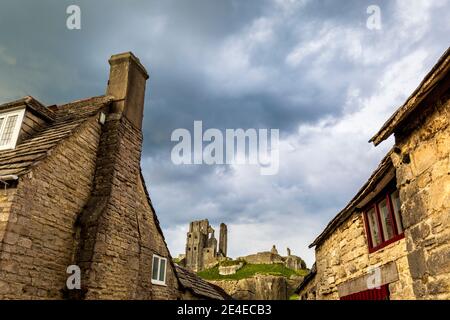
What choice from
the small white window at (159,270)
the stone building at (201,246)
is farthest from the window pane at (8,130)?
the stone building at (201,246)

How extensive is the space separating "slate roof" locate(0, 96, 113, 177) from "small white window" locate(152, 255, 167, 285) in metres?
5.66

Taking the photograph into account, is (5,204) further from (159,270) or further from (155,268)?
(159,270)

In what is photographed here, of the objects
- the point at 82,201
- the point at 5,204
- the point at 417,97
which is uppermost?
the point at 82,201

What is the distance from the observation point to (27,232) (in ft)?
26.5

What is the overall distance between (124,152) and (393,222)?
842 centimetres

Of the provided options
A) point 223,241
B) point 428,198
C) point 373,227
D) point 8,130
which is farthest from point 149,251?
point 223,241

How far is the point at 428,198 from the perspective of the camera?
487 cm

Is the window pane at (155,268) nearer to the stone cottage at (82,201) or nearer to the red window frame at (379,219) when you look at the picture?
the stone cottage at (82,201)

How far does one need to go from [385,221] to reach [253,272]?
49214 mm

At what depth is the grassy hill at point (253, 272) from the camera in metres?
53.3

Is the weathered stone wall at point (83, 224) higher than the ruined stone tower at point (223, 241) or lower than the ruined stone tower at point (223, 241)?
lower

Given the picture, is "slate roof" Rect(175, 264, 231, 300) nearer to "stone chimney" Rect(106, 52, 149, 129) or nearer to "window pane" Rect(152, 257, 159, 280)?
"window pane" Rect(152, 257, 159, 280)

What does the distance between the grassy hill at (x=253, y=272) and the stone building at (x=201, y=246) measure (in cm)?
2101
